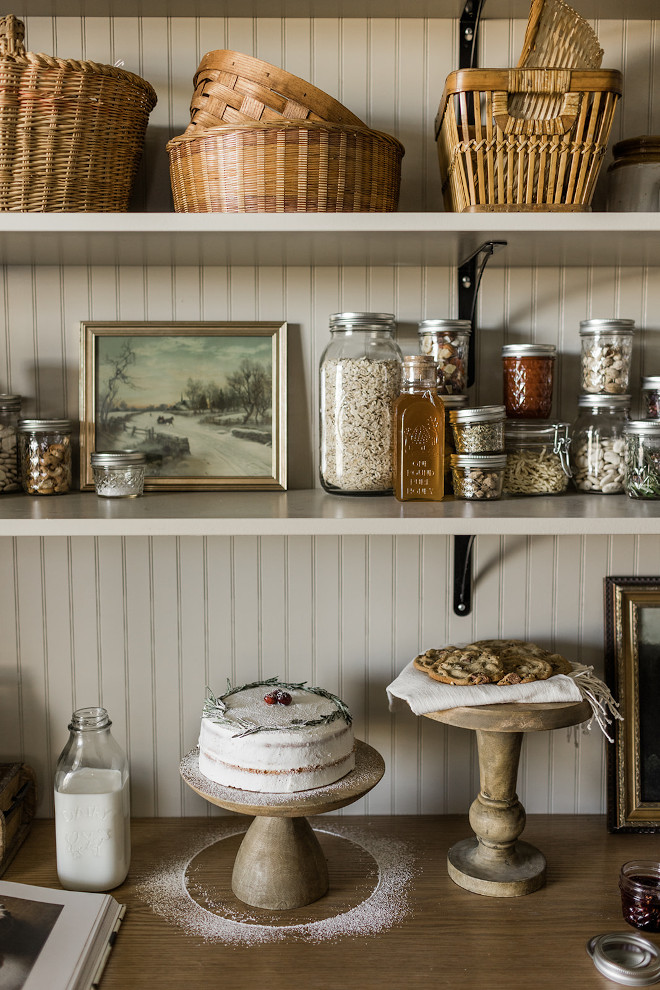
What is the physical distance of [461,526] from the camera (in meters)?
1.02

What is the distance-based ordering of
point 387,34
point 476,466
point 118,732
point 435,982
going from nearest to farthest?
point 435,982 < point 476,466 < point 387,34 < point 118,732

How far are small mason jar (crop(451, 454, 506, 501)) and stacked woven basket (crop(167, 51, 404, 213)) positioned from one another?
1.09 ft

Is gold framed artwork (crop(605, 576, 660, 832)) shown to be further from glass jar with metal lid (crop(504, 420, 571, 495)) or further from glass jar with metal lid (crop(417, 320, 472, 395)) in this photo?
glass jar with metal lid (crop(417, 320, 472, 395))

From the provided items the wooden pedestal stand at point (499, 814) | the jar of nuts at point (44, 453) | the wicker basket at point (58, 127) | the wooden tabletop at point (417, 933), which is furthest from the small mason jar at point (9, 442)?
the wooden pedestal stand at point (499, 814)

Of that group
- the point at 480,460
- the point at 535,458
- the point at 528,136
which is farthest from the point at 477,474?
the point at 528,136

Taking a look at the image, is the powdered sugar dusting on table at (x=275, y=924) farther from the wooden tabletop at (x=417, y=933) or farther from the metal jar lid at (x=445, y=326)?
the metal jar lid at (x=445, y=326)

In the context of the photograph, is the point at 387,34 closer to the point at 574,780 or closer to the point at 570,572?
the point at 570,572

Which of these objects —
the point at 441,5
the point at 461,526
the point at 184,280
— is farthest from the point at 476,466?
the point at 441,5

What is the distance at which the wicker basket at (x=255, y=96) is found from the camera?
104 centimetres

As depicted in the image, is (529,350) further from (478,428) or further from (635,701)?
(635,701)

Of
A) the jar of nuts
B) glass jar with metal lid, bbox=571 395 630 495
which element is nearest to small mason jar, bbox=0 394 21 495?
the jar of nuts

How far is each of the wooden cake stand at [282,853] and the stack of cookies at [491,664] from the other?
6.3 inches

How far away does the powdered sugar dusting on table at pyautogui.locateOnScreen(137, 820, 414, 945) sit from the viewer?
110cm

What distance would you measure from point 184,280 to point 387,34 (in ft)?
1.50
